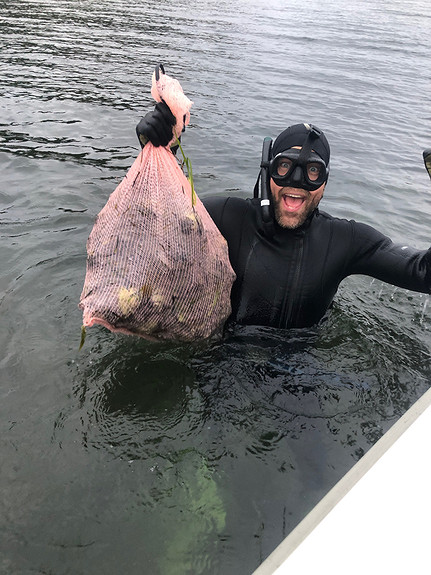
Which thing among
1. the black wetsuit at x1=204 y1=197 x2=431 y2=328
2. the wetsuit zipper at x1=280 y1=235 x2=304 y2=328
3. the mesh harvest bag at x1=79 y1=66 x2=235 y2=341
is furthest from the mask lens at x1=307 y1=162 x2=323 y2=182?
the mesh harvest bag at x1=79 y1=66 x2=235 y2=341

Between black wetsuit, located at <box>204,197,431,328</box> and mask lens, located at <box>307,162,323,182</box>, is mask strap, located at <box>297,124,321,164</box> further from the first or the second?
black wetsuit, located at <box>204,197,431,328</box>

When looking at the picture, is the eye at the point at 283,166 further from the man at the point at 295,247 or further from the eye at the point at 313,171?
the eye at the point at 313,171

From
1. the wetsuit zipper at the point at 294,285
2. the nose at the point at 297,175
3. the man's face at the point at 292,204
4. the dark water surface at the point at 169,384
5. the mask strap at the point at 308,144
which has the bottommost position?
the dark water surface at the point at 169,384

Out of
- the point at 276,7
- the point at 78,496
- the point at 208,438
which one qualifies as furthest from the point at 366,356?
the point at 276,7

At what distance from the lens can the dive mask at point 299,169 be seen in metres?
2.97

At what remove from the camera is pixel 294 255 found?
3.21 m

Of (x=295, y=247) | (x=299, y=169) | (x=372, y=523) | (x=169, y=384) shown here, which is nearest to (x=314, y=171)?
(x=299, y=169)

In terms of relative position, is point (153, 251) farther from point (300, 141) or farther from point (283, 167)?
point (300, 141)

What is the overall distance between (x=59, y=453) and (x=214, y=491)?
963 millimetres

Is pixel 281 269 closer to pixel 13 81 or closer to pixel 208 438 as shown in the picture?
pixel 208 438

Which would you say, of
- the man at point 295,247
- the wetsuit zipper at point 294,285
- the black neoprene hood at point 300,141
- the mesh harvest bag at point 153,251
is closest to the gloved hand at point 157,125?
the mesh harvest bag at point 153,251

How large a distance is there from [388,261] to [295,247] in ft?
2.10

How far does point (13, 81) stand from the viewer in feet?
31.3

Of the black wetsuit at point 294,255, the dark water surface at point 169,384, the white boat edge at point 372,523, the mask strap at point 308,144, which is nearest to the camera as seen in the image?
the white boat edge at point 372,523
